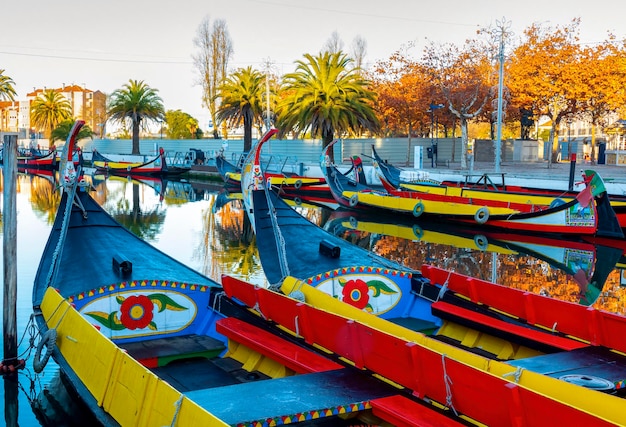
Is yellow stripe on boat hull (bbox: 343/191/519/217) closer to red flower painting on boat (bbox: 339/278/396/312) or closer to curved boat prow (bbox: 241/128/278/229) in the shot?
curved boat prow (bbox: 241/128/278/229)

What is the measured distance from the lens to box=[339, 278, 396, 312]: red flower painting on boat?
→ 33.0 ft

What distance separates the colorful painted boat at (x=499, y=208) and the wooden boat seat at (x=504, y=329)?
13.6 metres

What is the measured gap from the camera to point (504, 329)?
874 centimetres

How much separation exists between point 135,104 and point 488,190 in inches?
1657

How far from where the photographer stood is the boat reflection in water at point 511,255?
52.3 ft

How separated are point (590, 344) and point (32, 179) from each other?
47.4 meters

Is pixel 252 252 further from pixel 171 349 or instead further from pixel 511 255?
pixel 171 349

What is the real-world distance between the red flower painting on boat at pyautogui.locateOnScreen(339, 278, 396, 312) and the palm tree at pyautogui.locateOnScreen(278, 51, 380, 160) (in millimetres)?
33903

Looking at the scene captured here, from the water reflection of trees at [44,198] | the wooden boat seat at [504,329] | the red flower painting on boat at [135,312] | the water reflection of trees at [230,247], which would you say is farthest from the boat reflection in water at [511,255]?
the water reflection of trees at [44,198]

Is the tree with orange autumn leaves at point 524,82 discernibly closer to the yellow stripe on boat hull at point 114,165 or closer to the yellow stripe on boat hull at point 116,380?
the yellow stripe on boat hull at point 114,165

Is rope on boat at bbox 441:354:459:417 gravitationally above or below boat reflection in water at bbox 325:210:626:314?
above

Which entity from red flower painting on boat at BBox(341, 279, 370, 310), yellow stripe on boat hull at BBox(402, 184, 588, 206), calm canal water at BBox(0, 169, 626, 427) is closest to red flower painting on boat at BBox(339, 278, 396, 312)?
red flower painting on boat at BBox(341, 279, 370, 310)

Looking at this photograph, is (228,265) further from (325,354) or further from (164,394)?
(164,394)

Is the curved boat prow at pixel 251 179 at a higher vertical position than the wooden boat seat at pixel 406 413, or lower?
higher
